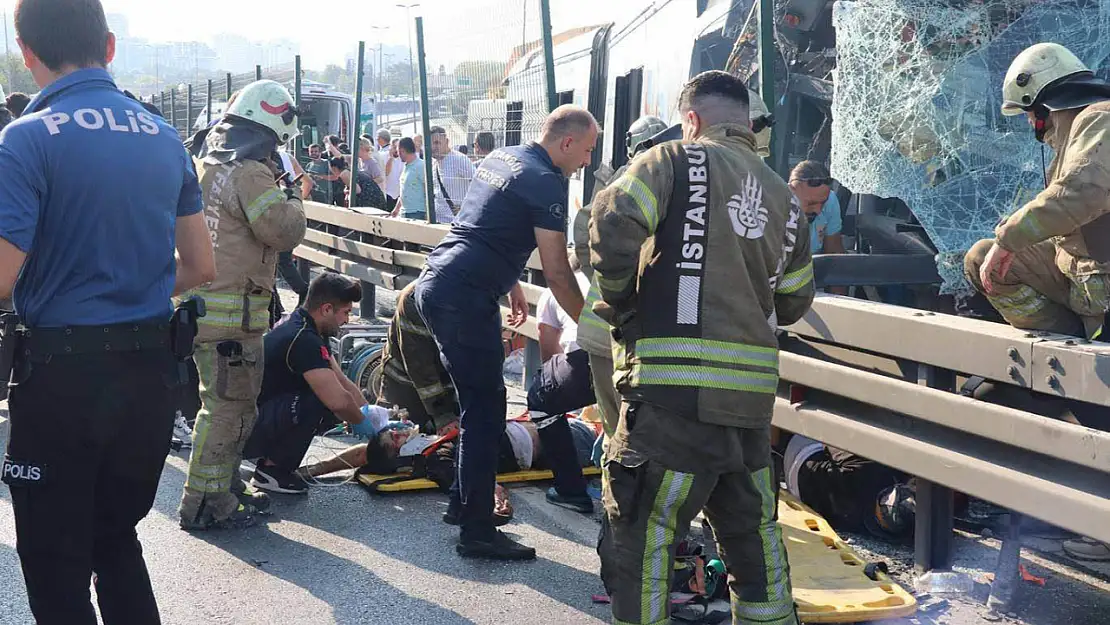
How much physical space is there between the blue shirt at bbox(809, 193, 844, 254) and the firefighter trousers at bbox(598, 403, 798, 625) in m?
3.59

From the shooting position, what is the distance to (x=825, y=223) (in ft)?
23.1

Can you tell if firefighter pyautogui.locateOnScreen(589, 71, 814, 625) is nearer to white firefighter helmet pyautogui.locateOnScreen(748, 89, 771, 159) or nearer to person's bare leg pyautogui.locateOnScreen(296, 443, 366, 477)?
white firefighter helmet pyautogui.locateOnScreen(748, 89, 771, 159)

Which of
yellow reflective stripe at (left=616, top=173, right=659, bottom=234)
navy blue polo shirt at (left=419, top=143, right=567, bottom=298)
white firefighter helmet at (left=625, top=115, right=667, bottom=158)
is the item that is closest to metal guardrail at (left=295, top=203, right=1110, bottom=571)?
white firefighter helmet at (left=625, top=115, right=667, bottom=158)

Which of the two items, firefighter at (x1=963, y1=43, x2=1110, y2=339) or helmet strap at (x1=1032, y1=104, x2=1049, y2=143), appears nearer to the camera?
firefighter at (x1=963, y1=43, x2=1110, y2=339)

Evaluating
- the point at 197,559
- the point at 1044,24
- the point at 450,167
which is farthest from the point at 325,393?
the point at 450,167

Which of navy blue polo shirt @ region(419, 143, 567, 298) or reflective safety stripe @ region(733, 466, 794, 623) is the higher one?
navy blue polo shirt @ region(419, 143, 567, 298)

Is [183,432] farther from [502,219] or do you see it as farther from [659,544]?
[659,544]

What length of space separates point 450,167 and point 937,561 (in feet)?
22.3

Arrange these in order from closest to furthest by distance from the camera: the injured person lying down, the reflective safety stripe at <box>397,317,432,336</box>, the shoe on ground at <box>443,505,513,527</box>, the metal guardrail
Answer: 1. the metal guardrail
2. the shoe on ground at <box>443,505,513,527</box>
3. the injured person lying down
4. the reflective safety stripe at <box>397,317,432,336</box>

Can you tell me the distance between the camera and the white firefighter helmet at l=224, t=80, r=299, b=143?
5.53 m

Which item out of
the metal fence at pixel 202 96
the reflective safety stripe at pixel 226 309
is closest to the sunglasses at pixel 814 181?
the reflective safety stripe at pixel 226 309

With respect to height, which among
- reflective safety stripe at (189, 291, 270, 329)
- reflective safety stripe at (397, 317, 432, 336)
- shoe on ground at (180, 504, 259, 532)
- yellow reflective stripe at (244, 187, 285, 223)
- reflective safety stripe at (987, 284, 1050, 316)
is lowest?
shoe on ground at (180, 504, 259, 532)

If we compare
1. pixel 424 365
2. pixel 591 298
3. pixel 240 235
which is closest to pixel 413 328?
pixel 424 365

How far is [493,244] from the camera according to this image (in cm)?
518
